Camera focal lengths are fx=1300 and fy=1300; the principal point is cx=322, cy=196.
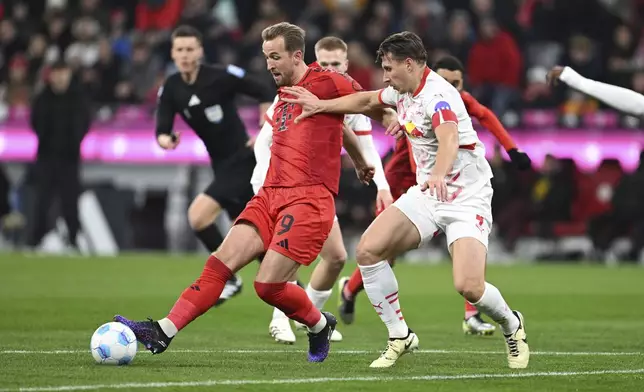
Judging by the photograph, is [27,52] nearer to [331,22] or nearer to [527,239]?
[331,22]

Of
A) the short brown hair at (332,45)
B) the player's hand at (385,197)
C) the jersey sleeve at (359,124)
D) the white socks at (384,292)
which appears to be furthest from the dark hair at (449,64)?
the white socks at (384,292)

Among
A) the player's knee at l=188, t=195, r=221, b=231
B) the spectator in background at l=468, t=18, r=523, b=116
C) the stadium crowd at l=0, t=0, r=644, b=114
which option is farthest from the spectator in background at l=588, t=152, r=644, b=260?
the player's knee at l=188, t=195, r=221, b=231

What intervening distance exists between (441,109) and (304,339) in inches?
122

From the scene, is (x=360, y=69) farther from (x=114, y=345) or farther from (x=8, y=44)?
(x=114, y=345)

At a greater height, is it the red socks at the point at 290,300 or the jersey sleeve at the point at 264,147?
the jersey sleeve at the point at 264,147

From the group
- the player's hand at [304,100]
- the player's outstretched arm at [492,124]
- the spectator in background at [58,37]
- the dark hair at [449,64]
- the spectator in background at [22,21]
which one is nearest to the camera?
the player's hand at [304,100]

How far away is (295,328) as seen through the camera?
11.7m

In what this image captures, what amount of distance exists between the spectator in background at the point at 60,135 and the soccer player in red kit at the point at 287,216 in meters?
13.0

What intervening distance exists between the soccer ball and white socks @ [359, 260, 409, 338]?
63.6 inches

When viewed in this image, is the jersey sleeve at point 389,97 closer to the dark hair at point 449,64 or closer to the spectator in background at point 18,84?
the dark hair at point 449,64

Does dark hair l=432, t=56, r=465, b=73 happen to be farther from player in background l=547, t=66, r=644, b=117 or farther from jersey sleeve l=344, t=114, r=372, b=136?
player in background l=547, t=66, r=644, b=117

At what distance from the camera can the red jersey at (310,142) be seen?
8.66m

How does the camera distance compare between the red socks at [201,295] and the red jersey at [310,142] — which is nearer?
the red socks at [201,295]

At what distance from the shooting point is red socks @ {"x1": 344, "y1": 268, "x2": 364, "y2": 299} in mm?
11375
